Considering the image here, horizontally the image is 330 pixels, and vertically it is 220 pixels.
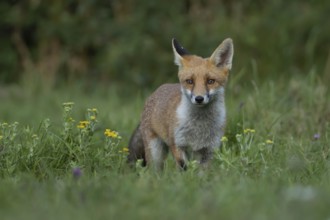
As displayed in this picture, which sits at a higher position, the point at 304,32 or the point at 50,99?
the point at 304,32

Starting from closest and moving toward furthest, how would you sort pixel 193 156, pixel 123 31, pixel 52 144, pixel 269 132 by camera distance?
pixel 52 144 → pixel 193 156 → pixel 269 132 → pixel 123 31

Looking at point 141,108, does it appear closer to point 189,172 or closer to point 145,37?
point 145,37

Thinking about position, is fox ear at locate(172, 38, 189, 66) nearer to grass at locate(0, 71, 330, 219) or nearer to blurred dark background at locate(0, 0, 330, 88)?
grass at locate(0, 71, 330, 219)

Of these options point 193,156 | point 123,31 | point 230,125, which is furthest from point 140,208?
point 123,31

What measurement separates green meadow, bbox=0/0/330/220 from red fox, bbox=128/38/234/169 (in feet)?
0.73

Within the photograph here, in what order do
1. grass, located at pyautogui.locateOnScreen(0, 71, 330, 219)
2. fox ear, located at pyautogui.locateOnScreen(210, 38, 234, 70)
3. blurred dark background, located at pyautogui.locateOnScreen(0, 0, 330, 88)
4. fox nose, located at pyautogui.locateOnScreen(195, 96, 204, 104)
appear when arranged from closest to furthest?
grass, located at pyautogui.locateOnScreen(0, 71, 330, 219) → fox nose, located at pyautogui.locateOnScreen(195, 96, 204, 104) → fox ear, located at pyautogui.locateOnScreen(210, 38, 234, 70) → blurred dark background, located at pyautogui.locateOnScreen(0, 0, 330, 88)

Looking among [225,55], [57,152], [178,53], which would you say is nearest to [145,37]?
[178,53]

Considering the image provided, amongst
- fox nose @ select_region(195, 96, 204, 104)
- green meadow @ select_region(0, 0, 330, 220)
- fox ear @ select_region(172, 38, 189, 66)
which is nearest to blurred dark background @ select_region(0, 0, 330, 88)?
green meadow @ select_region(0, 0, 330, 220)

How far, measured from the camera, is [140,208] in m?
4.52

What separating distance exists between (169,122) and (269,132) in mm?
1290

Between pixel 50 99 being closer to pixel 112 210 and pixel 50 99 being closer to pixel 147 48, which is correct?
pixel 147 48

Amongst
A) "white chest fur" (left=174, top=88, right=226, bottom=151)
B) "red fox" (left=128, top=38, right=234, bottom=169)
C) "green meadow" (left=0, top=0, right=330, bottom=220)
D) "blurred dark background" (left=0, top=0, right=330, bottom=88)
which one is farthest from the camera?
"blurred dark background" (left=0, top=0, right=330, bottom=88)

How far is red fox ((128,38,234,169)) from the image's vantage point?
6570 millimetres

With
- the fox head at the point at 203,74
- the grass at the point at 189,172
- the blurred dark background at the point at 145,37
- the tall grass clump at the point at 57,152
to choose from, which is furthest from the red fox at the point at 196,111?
the blurred dark background at the point at 145,37
